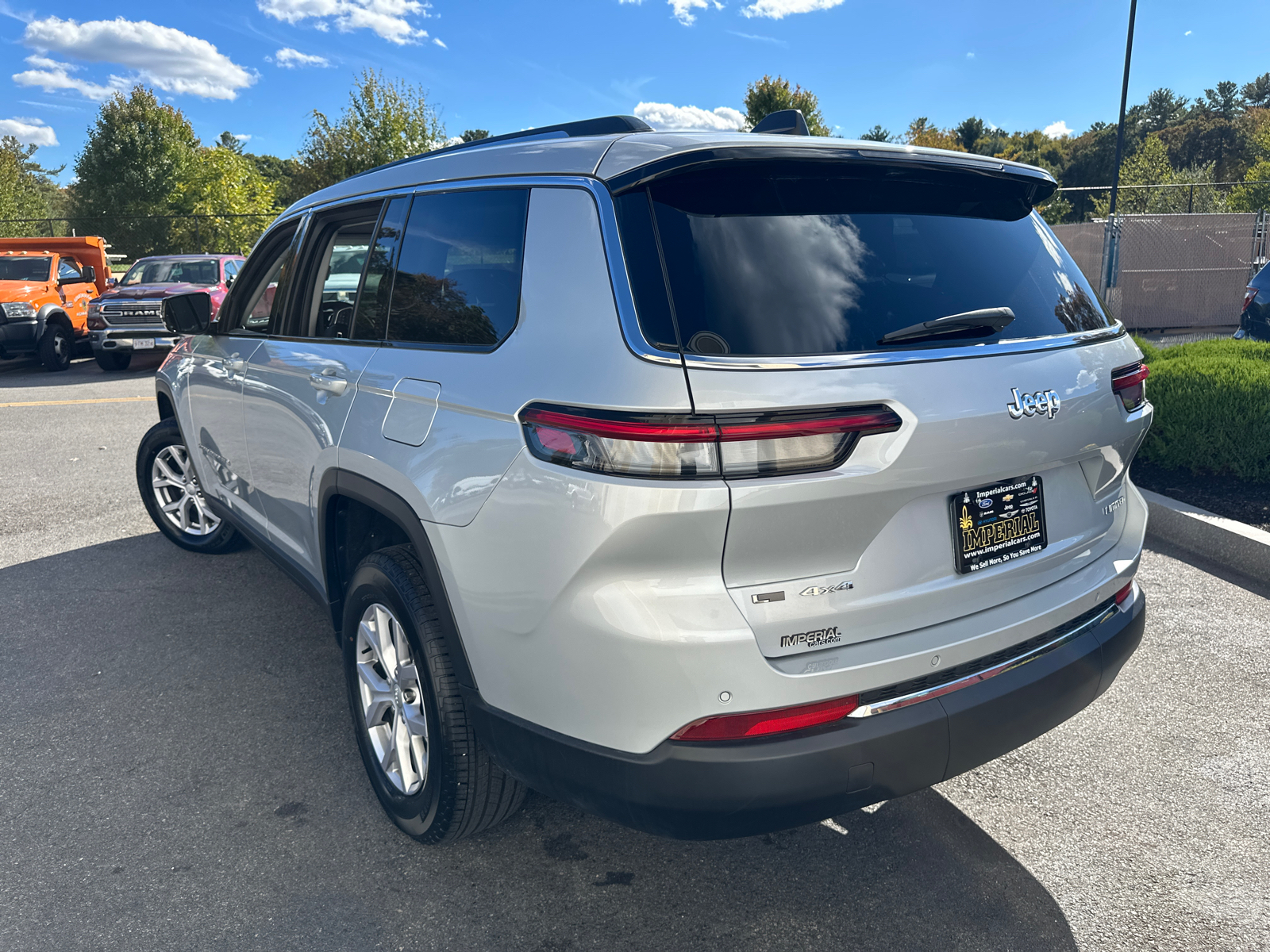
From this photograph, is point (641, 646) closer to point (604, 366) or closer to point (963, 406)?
point (604, 366)

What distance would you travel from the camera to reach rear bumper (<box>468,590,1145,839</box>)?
199 centimetres

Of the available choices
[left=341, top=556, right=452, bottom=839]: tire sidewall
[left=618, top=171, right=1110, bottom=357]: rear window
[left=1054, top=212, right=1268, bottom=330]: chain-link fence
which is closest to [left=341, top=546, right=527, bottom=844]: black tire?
[left=341, top=556, right=452, bottom=839]: tire sidewall

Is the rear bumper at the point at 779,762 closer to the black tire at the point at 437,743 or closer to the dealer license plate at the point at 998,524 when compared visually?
the black tire at the point at 437,743

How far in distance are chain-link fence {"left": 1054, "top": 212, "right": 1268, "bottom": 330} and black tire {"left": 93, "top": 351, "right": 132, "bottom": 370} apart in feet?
50.5

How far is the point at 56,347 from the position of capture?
1503 cm

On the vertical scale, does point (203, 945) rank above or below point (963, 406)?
below

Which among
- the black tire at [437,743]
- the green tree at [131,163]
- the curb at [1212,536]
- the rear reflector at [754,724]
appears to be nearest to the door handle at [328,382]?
the black tire at [437,743]

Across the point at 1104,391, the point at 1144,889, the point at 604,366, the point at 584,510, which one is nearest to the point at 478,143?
the point at 604,366

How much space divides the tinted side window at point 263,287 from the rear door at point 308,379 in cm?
16

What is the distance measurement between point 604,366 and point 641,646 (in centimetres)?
59

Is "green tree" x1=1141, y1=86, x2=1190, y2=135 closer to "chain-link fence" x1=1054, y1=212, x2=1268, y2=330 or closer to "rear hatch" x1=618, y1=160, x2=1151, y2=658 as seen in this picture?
"chain-link fence" x1=1054, y1=212, x2=1268, y2=330

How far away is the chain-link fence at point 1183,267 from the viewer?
53.4 ft

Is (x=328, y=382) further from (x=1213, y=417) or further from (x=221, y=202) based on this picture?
(x=221, y=202)

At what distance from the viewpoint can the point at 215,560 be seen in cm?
542
